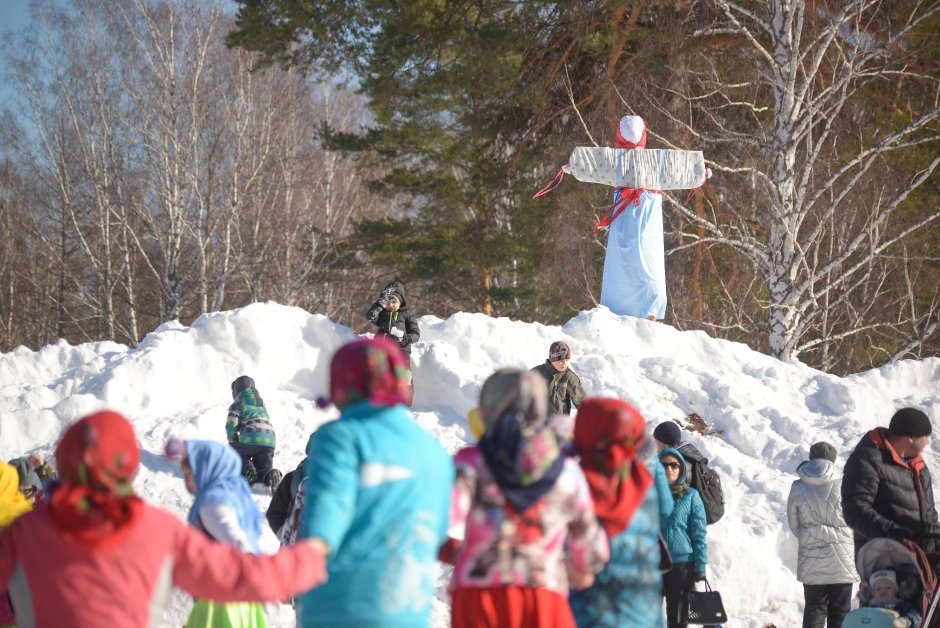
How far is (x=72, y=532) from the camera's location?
101 inches

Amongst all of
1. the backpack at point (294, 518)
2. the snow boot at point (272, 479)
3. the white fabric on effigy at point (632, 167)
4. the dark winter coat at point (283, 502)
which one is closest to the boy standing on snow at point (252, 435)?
the snow boot at point (272, 479)

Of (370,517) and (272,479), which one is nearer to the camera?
(370,517)

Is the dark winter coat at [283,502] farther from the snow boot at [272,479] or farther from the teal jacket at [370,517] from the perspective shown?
the snow boot at [272,479]

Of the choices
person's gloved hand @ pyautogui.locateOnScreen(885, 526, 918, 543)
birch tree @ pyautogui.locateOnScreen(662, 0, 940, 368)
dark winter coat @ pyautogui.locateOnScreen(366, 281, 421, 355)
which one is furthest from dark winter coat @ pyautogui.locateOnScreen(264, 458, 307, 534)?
birch tree @ pyautogui.locateOnScreen(662, 0, 940, 368)

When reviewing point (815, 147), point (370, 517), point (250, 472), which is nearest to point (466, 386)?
point (250, 472)

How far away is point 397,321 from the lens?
390 inches

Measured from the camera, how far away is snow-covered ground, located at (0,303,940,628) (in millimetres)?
9039

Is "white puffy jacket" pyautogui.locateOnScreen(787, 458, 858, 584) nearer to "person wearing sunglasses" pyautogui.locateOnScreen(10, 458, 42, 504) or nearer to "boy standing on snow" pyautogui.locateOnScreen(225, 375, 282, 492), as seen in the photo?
"boy standing on snow" pyautogui.locateOnScreen(225, 375, 282, 492)

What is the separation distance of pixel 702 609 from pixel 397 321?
16.1ft

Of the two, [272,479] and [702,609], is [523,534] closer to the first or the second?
[702,609]

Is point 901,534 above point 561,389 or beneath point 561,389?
beneath

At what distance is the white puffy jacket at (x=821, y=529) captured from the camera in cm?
609

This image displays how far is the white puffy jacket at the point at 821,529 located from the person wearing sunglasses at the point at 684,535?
2.46ft

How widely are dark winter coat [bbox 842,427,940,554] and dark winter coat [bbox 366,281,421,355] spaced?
18.4ft
